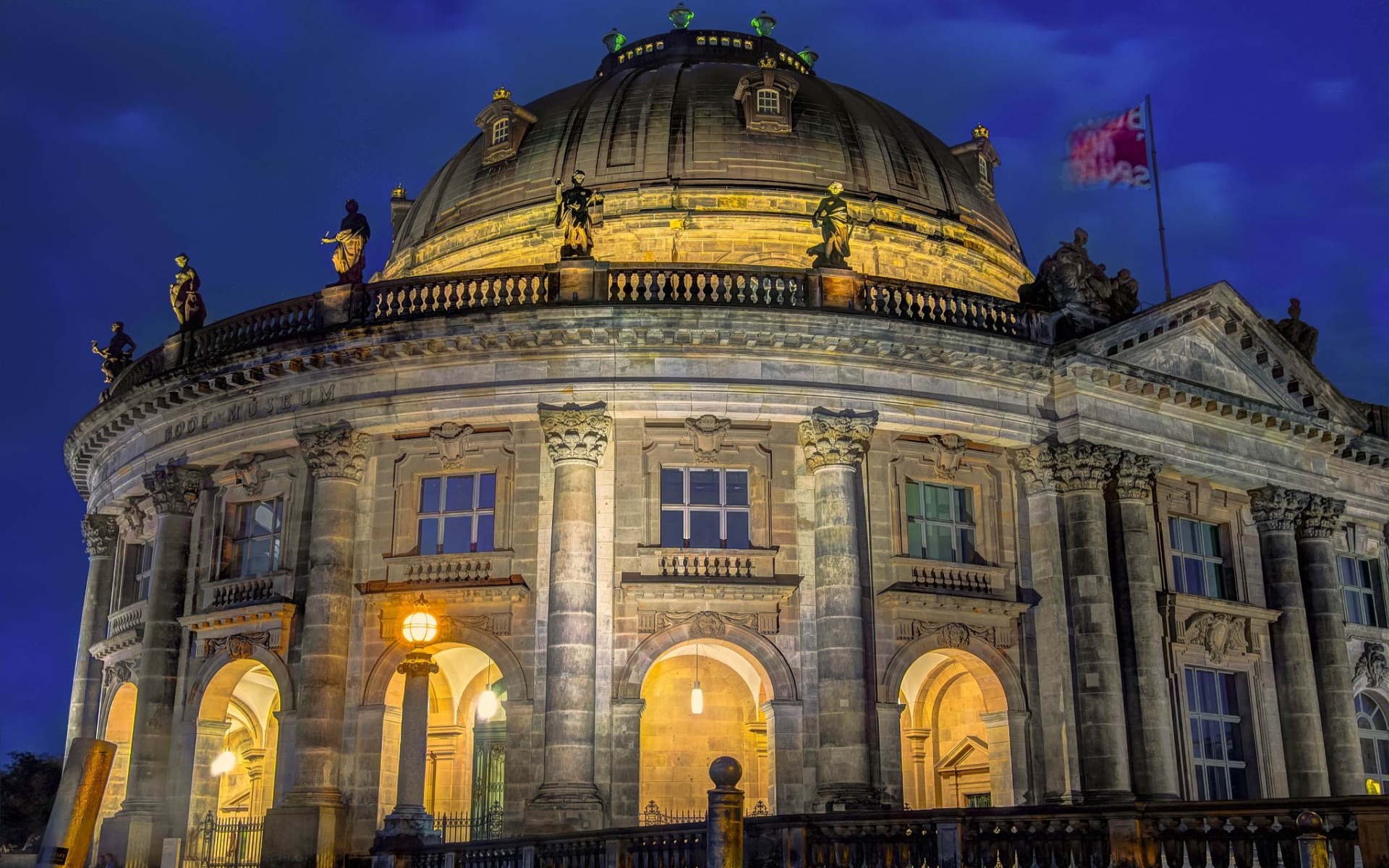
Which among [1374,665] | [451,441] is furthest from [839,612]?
[1374,665]

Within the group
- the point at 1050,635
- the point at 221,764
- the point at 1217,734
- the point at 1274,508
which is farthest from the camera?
the point at 1274,508

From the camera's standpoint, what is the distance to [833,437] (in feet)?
93.8

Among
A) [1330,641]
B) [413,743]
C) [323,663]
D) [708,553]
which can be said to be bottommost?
[413,743]

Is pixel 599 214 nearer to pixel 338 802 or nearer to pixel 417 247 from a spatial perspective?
pixel 417 247

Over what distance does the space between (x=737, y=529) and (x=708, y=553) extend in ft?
3.14

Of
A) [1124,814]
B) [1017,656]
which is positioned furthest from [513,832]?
[1124,814]

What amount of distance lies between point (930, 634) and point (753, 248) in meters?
12.0

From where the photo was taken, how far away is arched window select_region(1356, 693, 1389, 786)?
35531 mm

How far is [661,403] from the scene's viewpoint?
28.9m

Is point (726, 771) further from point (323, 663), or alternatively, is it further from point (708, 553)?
point (323, 663)

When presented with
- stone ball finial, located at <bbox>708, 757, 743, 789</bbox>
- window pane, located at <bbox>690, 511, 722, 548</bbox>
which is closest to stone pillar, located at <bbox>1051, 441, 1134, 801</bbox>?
window pane, located at <bbox>690, 511, 722, 548</bbox>

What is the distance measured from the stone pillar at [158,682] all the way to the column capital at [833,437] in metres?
13.4

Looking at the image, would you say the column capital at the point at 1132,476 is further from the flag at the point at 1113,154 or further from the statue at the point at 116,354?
the statue at the point at 116,354

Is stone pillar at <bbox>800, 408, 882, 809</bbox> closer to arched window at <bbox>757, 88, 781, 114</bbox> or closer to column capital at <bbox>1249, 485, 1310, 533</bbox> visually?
column capital at <bbox>1249, 485, 1310, 533</bbox>
